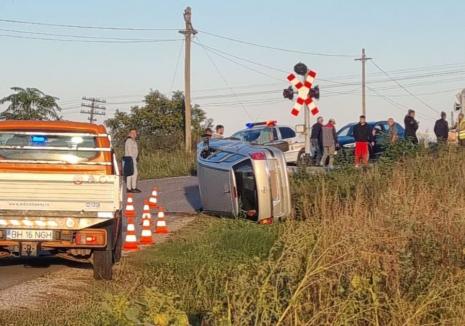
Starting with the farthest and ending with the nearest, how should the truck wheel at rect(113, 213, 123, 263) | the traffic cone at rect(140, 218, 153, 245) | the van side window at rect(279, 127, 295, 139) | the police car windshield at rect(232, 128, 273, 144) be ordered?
the van side window at rect(279, 127, 295, 139) → the police car windshield at rect(232, 128, 273, 144) → the traffic cone at rect(140, 218, 153, 245) → the truck wheel at rect(113, 213, 123, 263)

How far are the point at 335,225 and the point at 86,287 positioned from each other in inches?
145

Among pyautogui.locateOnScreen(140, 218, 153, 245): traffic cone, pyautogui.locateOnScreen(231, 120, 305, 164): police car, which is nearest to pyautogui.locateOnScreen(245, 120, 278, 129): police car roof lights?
pyautogui.locateOnScreen(231, 120, 305, 164): police car

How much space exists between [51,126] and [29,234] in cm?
168

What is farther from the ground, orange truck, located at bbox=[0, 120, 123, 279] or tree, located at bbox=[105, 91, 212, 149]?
tree, located at bbox=[105, 91, 212, 149]

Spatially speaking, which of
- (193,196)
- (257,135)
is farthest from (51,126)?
(257,135)

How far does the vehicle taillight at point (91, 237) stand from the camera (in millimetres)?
10797

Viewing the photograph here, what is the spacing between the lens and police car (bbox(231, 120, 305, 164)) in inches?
1188

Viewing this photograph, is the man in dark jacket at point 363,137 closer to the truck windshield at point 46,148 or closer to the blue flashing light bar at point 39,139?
the truck windshield at point 46,148

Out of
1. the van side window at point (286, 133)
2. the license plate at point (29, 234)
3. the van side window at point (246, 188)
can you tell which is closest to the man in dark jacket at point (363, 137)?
the van side window at point (286, 133)

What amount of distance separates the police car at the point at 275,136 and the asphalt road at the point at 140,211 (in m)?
2.66

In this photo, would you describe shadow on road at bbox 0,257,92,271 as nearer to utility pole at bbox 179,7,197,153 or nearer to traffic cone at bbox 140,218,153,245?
traffic cone at bbox 140,218,153,245

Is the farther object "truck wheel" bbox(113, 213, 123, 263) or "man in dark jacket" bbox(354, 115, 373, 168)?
"man in dark jacket" bbox(354, 115, 373, 168)

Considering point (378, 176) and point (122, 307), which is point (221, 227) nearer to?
point (378, 176)

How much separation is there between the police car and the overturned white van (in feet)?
40.8
